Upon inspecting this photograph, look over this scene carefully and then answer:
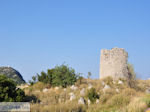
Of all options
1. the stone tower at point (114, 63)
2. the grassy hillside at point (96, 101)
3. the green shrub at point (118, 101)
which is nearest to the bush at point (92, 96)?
the grassy hillside at point (96, 101)

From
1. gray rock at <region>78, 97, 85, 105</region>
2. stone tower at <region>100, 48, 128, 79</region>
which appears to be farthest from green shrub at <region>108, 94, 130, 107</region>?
stone tower at <region>100, 48, 128, 79</region>

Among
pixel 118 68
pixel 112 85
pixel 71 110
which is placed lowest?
pixel 71 110

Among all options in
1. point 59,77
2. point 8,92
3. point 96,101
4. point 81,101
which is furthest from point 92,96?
point 8,92

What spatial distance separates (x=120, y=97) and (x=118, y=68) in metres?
5.48

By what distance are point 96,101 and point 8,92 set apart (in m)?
5.62

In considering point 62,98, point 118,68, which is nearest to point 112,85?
point 118,68

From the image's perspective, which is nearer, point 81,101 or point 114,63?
point 81,101

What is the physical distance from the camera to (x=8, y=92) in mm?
12375

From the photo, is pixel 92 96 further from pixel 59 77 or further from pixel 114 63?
pixel 114 63

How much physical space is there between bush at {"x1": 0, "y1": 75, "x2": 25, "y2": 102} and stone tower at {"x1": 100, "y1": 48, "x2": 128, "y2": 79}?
8581 mm

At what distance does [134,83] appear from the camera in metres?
19.7

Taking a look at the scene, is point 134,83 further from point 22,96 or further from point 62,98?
point 22,96

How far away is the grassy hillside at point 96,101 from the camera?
1088 cm

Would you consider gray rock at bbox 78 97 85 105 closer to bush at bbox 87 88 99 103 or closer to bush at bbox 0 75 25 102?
bush at bbox 87 88 99 103
